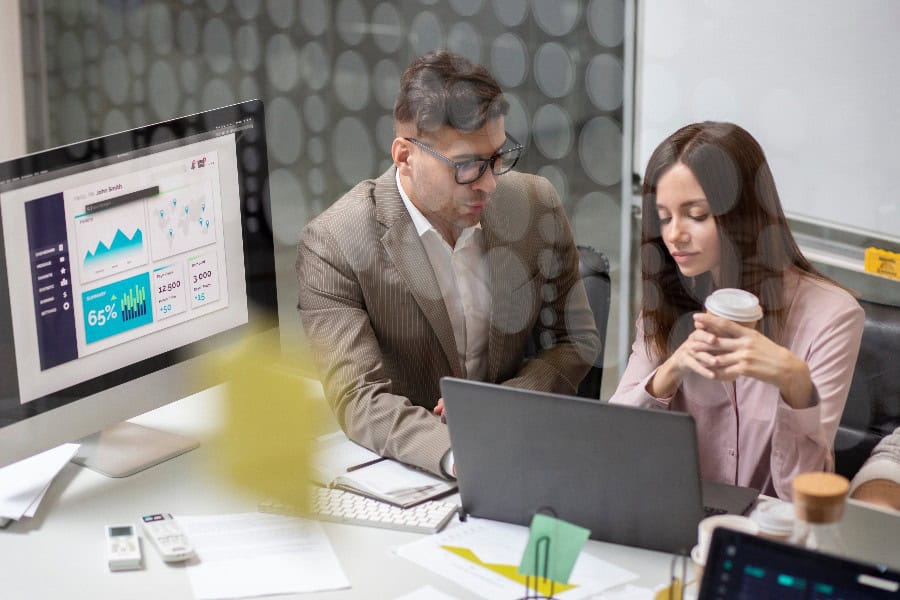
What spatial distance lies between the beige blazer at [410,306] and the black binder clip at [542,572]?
41 centimetres

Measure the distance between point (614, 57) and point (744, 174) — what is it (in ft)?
3.94

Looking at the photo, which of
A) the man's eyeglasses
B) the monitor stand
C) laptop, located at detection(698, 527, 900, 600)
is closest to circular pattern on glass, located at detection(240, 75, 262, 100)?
the man's eyeglasses

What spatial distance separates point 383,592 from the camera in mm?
1313

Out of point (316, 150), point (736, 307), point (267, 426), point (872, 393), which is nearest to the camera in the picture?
point (267, 426)

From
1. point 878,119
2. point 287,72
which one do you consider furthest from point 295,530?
point 287,72

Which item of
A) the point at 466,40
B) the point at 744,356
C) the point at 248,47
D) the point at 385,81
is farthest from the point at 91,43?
the point at 744,356

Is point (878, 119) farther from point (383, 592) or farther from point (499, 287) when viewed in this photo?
point (383, 592)

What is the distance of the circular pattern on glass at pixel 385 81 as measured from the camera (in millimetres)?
3111

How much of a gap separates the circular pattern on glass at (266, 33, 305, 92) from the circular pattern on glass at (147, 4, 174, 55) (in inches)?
17.4

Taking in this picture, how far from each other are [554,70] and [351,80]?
65 cm

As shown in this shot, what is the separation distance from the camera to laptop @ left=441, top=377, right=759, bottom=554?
129 centimetres

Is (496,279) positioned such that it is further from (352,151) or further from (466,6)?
(352,151)

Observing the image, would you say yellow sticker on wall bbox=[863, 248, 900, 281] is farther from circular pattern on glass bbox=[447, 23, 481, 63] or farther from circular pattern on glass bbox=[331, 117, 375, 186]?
circular pattern on glass bbox=[331, 117, 375, 186]

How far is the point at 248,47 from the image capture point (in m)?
3.40
